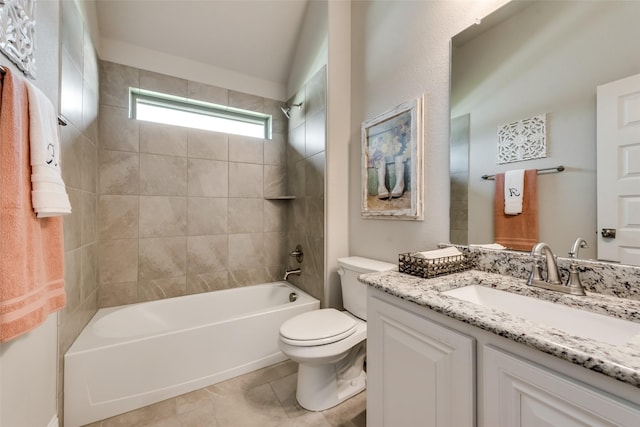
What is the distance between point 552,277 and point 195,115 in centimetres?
274

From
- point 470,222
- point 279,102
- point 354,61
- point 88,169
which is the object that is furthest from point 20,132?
point 279,102

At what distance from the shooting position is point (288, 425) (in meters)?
1.36

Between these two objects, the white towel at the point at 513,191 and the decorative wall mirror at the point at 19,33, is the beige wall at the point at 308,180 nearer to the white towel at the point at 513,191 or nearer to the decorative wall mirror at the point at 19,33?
the white towel at the point at 513,191

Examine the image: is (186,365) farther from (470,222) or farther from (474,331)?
(470,222)

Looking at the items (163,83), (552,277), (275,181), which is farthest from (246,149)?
(552,277)

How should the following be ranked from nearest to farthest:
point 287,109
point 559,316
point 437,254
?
1. point 559,316
2. point 437,254
3. point 287,109

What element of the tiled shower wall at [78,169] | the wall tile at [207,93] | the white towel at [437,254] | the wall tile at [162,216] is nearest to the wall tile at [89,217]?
the tiled shower wall at [78,169]

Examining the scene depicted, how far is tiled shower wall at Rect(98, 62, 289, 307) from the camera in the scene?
201 cm

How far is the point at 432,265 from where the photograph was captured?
109 cm

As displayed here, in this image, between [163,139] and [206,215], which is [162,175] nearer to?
[163,139]

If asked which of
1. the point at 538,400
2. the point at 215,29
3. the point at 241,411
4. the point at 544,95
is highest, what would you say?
the point at 215,29

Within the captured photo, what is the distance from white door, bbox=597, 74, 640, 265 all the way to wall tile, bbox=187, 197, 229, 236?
95.7 inches

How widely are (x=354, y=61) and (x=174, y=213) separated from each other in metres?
1.98

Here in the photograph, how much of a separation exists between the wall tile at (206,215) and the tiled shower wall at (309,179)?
0.66 m
